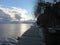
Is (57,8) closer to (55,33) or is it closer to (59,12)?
(59,12)

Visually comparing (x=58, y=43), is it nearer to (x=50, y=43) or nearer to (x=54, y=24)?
(x=50, y=43)

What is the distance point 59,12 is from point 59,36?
130 inches

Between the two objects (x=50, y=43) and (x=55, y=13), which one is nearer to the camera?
(x=50, y=43)

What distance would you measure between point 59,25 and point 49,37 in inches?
111

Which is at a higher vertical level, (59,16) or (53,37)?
(59,16)

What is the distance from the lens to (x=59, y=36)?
965 cm

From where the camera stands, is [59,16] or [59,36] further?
[59,16]

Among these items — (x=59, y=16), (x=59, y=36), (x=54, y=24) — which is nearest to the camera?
(x=59, y=36)

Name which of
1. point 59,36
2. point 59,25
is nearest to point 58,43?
point 59,36

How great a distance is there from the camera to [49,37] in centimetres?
1005

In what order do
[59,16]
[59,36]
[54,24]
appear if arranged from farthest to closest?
[54,24] < [59,16] < [59,36]

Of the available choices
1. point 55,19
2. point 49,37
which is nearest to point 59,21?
point 55,19

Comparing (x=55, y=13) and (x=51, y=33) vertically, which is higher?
(x=55, y=13)

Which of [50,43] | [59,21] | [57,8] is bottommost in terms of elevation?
[50,43]
